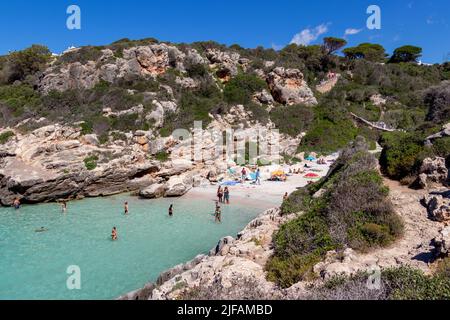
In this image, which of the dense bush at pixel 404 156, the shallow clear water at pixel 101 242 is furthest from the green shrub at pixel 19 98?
the dense bush at pixel 404 156

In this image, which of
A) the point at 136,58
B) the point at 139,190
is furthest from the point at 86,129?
the point at 136,58

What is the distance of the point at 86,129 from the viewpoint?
2784 centimetres

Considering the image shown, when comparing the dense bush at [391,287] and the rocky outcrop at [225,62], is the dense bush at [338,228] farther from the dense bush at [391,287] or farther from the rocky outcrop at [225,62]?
the rocky outcrop at [225,62]

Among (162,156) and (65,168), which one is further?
(162,156)

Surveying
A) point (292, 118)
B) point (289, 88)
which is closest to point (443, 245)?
point (292, 118)

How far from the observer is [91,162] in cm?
2352

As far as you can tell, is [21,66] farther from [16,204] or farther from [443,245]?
[443,245]

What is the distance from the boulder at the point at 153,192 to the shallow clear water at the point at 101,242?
34.6 inches

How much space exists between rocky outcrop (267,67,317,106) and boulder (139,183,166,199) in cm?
2291

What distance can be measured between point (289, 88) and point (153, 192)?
25.5 meters

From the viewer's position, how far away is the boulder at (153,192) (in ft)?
71.7

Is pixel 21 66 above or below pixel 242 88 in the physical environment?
above

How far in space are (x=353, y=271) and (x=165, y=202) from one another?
53.3 ft

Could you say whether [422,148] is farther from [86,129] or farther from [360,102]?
[360,102]
